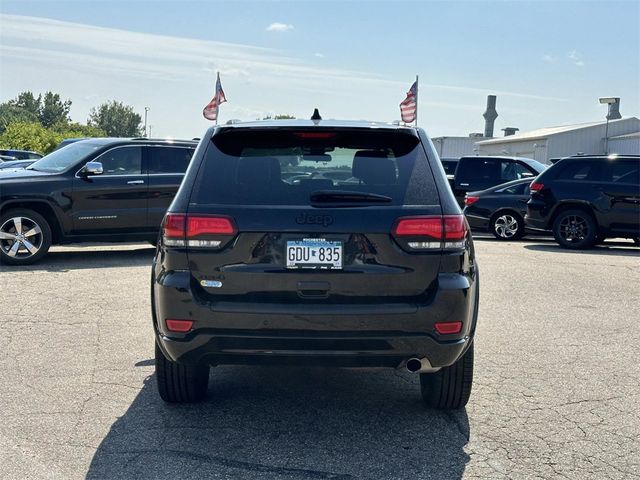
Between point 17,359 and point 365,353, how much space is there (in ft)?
10.1

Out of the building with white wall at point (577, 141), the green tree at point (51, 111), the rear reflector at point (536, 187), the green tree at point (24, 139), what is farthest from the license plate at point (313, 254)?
the green tree at point (51, 111)

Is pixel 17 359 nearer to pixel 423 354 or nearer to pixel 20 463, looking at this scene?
pixel 20 463

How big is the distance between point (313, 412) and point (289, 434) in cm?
42

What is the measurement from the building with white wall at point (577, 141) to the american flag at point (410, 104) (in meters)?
12.1

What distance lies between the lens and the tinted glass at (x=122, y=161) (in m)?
11.4

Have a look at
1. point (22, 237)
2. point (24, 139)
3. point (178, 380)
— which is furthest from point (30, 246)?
point (24, 139)

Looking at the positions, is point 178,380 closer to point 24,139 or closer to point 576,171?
point 576,171

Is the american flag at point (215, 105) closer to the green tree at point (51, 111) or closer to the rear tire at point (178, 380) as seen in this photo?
the rear tire at point (178, 380)

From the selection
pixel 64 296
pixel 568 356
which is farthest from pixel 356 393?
pixel 64 296

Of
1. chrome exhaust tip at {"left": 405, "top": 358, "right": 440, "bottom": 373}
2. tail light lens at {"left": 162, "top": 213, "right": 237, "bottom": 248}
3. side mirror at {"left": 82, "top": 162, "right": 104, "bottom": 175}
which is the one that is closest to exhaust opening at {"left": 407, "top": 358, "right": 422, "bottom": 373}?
chrome exhaust tip at {"left": 405, "top": 358, "right": 440, "bottom": 373}

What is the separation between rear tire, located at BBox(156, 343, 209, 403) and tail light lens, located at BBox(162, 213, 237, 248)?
78 centimetres

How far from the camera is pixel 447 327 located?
400 cm

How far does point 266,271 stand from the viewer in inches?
156

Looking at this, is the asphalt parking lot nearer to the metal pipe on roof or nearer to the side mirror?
the side mirror
